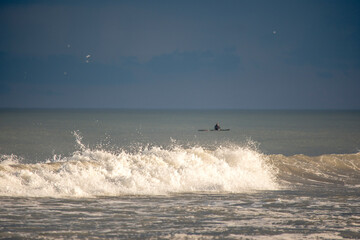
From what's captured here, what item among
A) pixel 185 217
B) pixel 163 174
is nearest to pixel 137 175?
pixel 163 174

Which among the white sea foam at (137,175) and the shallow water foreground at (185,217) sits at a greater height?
the white sea foam at (137,175)

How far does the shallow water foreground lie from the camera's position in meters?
17.8

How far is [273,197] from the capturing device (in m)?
25.2

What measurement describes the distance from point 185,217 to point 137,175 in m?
7.73

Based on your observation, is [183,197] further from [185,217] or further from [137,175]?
[185,217]

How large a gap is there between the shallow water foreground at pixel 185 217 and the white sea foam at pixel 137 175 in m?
1.50

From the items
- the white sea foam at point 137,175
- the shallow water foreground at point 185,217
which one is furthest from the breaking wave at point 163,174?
the shallow water foreground at point 185,217

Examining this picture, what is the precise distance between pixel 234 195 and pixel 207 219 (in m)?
5.82

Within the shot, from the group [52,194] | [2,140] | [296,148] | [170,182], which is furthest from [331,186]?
[2,140]

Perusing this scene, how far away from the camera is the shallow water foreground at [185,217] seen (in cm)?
Answer: 1780

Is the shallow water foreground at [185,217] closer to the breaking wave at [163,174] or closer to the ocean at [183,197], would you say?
the ocean at [183,197]

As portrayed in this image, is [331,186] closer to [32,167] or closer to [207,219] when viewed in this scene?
[207,219]

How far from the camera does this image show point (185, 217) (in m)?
20.2

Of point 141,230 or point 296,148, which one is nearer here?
point 141,230
